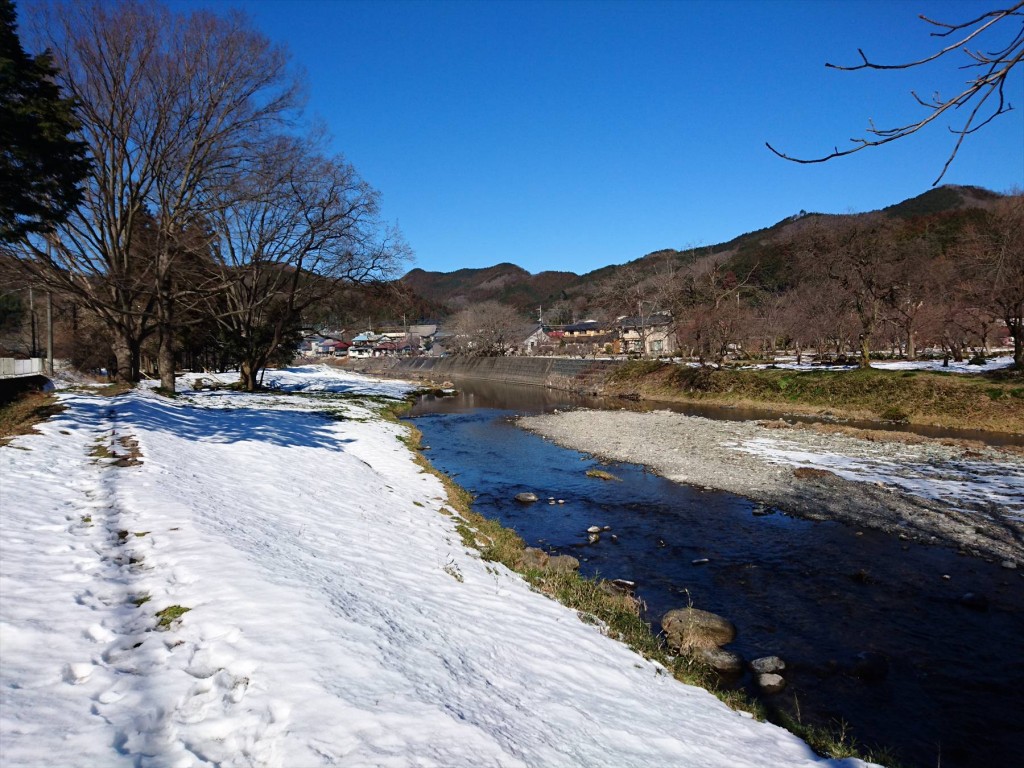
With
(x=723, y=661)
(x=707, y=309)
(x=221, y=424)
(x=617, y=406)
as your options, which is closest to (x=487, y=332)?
(x=707, y=309)

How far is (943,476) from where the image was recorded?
48.7ft

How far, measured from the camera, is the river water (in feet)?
18.7

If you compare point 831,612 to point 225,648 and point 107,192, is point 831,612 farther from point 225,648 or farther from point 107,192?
point 107,192

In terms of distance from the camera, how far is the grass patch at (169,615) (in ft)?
14.3

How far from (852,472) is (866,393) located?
15889 millimetres

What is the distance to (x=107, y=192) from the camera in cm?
2100

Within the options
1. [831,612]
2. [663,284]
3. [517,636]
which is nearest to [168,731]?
[517,636]

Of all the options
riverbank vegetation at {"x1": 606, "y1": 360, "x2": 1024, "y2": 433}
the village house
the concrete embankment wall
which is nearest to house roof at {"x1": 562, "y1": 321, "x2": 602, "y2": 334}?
the village house

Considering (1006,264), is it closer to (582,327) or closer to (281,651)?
(281,651)

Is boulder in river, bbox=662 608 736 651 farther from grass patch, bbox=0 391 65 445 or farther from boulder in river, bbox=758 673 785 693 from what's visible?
grass patch, bbox=0 391 65 445

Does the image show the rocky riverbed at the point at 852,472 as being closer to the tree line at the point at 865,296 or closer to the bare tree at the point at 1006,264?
Result: the tree line at the point at 865,296

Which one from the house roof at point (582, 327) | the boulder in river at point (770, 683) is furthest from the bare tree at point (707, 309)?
the house roof at point (582, 327)

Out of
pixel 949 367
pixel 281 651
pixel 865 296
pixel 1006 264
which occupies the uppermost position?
pixel 1006 264

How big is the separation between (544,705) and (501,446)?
17.8 m
